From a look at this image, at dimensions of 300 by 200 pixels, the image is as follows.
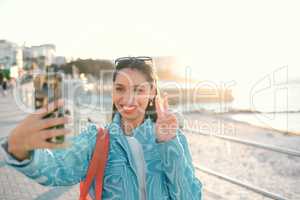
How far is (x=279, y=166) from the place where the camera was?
323 inches

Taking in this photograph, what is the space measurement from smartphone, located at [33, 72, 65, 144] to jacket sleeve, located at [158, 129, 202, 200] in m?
0.50

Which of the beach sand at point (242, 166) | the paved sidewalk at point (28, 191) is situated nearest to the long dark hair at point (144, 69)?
the beach sand at point (242, 166)

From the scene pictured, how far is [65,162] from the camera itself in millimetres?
1576

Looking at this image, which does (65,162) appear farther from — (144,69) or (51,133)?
(144,69)

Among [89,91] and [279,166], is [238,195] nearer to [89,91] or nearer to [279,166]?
[279,166]

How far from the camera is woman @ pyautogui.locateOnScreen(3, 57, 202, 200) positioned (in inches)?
60.7

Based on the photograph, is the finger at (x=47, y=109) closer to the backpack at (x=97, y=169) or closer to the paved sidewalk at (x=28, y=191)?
the backpack at (x=97, y=169)

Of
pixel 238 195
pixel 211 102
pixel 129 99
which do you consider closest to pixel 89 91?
pixel 211 102

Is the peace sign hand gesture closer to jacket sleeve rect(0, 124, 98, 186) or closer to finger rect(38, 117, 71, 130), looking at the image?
jacket sleeve rect(0, 124, 98, 186)

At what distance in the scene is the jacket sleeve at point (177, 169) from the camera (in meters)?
1.54

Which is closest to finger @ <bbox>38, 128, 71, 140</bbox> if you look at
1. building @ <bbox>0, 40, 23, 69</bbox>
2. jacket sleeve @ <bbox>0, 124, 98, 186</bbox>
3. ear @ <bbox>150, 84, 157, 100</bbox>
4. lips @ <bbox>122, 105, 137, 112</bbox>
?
jacket sleeve @ <bbox>0, 124, 98, 186</bbox>

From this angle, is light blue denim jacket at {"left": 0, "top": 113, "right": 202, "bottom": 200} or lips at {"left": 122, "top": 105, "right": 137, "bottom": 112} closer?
light blue denim jacket at {"left": 0, "top": 113, "right": 202, "bottom": 200}

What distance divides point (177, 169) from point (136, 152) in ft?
0.68

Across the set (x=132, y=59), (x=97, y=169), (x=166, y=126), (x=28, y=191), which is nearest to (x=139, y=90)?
(x=132, y=59)
